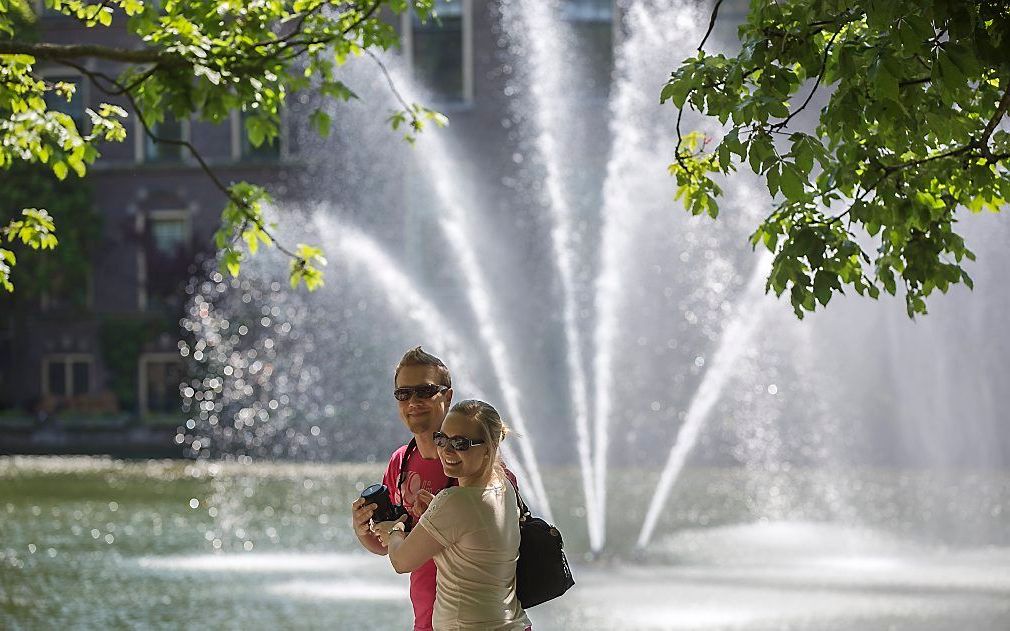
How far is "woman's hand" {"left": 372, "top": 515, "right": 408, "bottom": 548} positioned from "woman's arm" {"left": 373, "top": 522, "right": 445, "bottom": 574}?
Result: 11 millimetres

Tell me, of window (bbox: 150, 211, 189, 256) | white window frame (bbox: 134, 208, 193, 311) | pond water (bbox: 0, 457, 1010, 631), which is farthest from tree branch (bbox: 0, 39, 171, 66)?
window (bbox: 150, 211, 189, 256)

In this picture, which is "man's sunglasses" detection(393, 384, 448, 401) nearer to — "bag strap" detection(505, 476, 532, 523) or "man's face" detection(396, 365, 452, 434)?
"man's face" detection(396, 365, 452, 434)

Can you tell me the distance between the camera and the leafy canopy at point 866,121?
432 cm

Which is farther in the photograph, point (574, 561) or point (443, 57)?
point (443, 57)

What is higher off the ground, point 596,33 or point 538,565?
point 596,33

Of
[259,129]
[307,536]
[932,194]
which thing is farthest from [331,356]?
[932,194]

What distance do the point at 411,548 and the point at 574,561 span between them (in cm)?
873

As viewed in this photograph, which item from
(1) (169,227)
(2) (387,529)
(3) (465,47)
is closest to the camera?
(2) (387,529)

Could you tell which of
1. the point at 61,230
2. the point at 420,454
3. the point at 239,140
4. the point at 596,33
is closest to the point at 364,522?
the point at 420,454

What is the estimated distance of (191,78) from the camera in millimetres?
6992

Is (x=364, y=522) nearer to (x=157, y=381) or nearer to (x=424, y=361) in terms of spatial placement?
(x=424, y=361)

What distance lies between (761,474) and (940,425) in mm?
5526

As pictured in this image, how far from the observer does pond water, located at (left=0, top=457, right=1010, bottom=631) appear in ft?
32.6

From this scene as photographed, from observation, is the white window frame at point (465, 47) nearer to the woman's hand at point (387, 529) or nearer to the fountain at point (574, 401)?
the fountain at point (574, 401)
